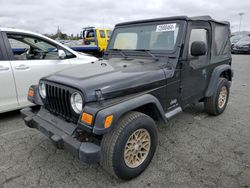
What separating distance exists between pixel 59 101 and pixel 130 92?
860mm

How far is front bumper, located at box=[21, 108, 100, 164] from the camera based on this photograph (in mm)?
2014

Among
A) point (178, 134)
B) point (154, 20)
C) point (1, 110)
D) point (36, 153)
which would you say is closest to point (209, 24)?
point (154, 20)

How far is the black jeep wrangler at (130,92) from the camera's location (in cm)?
211

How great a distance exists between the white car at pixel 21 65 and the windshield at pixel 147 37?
1.46m

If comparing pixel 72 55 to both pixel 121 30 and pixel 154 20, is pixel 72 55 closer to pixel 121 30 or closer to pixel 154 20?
pixel 121 30

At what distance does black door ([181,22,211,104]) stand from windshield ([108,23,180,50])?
0.85 ft

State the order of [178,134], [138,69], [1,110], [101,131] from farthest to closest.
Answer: [1,110] → [178,134] → [138,69] → [101,131]

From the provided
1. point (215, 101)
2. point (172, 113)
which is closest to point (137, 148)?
point (172, 113)

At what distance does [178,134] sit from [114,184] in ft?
5.31

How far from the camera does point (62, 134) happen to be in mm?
2273

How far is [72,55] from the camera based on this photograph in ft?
15.9

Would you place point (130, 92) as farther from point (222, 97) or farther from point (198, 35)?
point (222, 97)

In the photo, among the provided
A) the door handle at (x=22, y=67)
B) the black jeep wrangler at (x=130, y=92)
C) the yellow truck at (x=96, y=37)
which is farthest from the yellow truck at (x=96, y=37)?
the black jeep wrangler at (x=130, y=92)

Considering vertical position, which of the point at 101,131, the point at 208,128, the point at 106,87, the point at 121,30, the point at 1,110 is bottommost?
the point at 208,128
